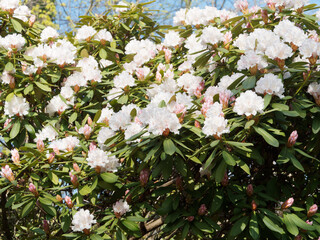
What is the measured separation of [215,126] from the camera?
2107mm

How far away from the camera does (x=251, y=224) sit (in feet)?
7.42

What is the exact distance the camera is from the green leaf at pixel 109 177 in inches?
99.2

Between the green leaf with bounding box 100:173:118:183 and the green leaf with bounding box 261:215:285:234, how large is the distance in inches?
34.2

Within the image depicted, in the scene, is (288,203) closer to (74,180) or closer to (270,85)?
(270,85)

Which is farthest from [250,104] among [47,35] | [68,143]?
[47,35]

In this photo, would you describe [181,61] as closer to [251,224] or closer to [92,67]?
[92,67]

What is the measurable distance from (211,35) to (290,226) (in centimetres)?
127

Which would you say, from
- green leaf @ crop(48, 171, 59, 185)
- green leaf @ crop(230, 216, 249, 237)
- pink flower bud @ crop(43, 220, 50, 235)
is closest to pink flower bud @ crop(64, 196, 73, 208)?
green leaf @ crop(48, 171, 59, 185)

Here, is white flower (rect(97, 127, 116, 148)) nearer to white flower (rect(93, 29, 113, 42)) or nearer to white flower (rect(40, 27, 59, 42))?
white flower (rect(93, 29, 113, 42))

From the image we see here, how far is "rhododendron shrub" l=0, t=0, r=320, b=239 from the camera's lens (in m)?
2.26

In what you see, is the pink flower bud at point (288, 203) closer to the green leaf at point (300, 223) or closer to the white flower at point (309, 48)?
the green leaf at point (300, 223)

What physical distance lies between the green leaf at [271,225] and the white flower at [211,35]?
3.82ft

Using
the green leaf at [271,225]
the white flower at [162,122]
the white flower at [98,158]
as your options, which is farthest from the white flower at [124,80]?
the green leaf at [271,225]

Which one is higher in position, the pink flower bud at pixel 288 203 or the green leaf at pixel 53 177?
the green leaf at pixel 53 177
